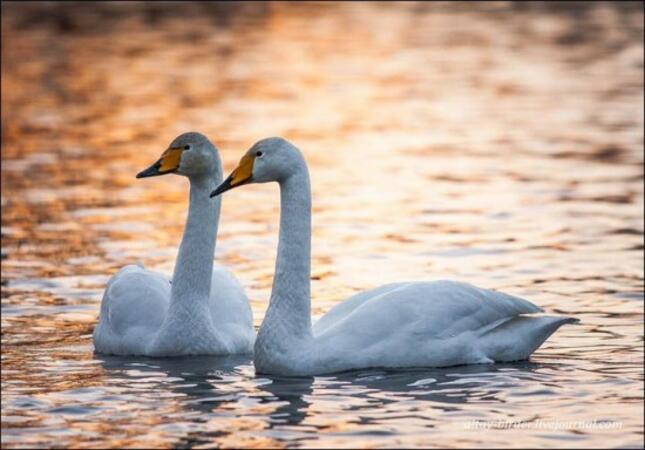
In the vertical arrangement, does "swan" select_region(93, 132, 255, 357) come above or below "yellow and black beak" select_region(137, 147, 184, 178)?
below

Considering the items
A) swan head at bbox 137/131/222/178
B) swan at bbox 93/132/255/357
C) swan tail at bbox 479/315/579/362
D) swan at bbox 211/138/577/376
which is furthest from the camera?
swan head at bbox 137/131/222/178

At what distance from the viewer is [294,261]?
11.6 metres

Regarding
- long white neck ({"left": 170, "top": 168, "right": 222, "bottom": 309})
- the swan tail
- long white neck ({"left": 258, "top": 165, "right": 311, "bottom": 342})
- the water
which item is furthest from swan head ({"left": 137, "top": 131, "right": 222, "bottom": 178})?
→ the swan tail

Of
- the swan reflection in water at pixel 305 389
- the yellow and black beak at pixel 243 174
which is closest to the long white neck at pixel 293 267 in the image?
the yellow and black beak at pixel 243 174

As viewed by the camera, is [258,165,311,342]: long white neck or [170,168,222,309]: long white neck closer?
[258,165,311,342]: long white neck

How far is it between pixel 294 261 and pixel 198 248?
4.17 ft

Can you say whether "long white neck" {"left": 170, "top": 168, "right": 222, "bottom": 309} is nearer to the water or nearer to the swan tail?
the water

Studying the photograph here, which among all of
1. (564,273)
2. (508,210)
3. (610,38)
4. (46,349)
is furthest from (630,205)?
(610,38)

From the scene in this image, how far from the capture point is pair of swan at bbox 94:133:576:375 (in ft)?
37.8

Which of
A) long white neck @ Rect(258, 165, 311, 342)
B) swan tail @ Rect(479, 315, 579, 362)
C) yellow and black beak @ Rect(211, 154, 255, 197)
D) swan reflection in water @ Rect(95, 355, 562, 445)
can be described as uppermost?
yellow and black beak @ Rect(211, 154, 255, 197)

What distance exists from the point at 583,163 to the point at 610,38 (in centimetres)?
1860

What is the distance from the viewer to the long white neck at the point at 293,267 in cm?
1154

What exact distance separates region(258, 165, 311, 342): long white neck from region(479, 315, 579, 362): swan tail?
4.12 ft

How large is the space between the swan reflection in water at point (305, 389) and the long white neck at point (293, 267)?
0.34 m
